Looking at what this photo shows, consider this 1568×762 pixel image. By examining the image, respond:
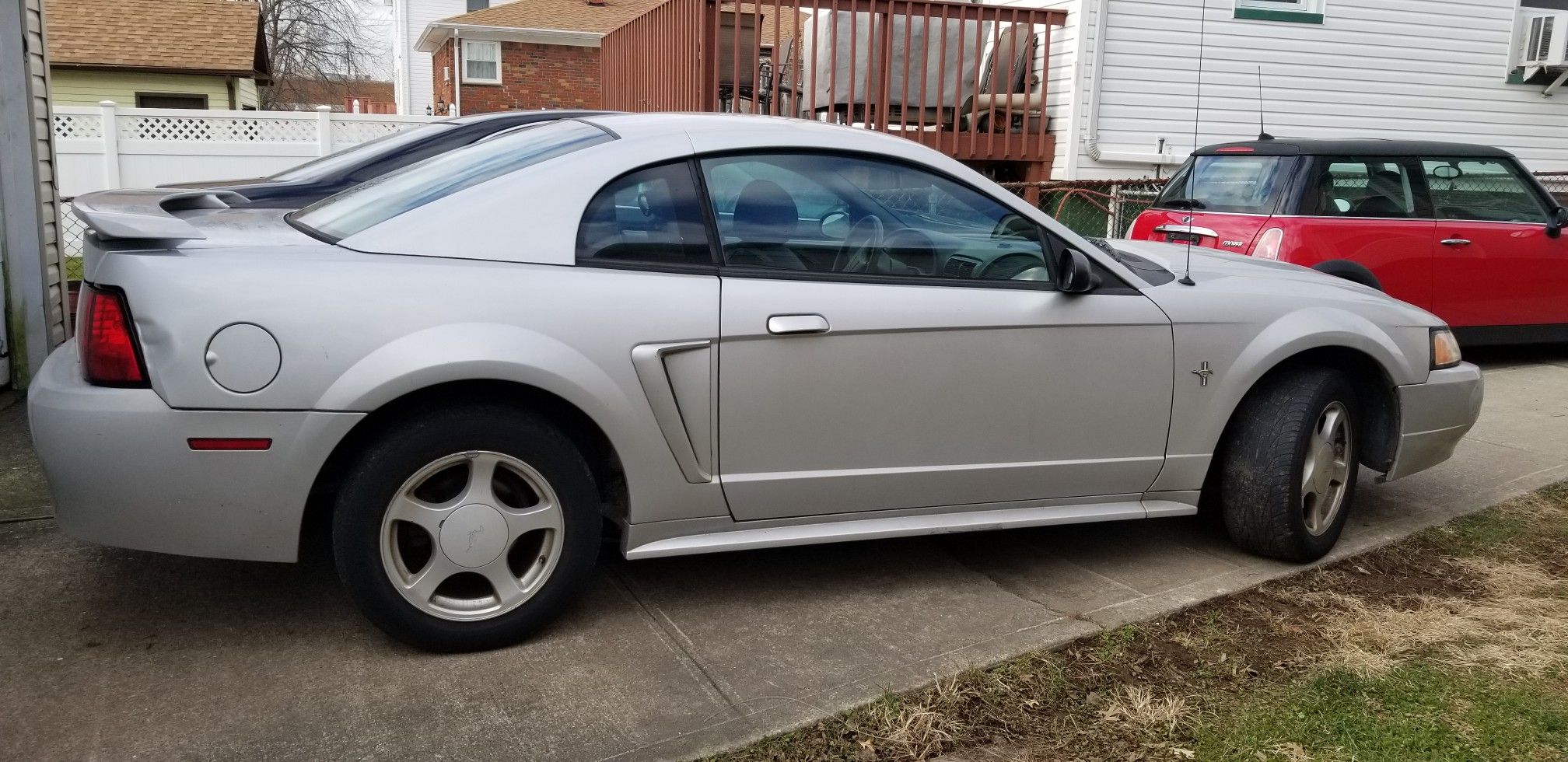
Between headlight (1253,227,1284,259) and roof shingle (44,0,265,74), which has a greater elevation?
roof shingle (44,0,265,74)

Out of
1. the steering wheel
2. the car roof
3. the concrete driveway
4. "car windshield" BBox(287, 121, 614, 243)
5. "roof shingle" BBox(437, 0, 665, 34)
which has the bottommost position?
the concrete driveway

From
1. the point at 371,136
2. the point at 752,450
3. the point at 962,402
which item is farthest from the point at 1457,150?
the point at 371,136

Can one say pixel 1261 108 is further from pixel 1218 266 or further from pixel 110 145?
pixel 110 145

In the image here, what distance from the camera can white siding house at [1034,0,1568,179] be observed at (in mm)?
12430

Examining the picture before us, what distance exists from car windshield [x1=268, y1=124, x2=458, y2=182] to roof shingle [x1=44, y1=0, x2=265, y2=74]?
18991mm

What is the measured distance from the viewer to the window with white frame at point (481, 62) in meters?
30.3

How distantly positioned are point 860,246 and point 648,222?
26.6 inches

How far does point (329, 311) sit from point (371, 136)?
1670 cm

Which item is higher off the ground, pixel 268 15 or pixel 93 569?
pixel 268 15

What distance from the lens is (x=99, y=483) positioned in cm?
307

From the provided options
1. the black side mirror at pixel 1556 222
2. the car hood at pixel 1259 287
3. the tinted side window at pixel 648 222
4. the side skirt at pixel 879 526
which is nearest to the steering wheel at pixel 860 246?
the tinted side window at pixel 648 222

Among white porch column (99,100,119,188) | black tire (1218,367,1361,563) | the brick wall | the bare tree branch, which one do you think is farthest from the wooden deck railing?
the bare tree branch

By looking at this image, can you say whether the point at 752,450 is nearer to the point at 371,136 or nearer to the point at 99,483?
the point at 99,483

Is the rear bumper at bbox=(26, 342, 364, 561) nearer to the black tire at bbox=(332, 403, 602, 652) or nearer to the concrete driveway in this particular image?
the black tire at bbox=(332, 403, 602, 652)
